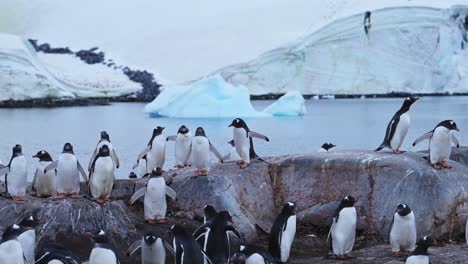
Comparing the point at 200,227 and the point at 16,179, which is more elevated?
the point at 16,179

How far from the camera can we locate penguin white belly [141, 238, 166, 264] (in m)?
7.04

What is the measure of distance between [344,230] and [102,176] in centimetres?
238

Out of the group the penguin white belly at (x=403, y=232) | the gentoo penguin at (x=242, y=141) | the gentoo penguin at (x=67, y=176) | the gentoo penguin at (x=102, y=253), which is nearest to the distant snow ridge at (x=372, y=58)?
the gentoo penguin at (x=242, y=141)

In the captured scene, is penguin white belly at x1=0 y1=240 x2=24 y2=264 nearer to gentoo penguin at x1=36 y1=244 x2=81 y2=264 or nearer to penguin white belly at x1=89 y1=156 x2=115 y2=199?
gentoo penguin at x1=36 y1=244 x2=81 y2=264

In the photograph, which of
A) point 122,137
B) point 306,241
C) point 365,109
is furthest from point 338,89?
point 306,241

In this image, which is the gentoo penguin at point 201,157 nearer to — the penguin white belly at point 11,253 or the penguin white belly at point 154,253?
the penguin white belly at point 154,253

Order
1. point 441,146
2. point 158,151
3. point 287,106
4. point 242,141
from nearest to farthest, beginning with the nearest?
1. point 441,146
2. point 242,141
3. point 158,151
4. point 287,106

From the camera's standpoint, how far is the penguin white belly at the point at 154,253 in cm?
704

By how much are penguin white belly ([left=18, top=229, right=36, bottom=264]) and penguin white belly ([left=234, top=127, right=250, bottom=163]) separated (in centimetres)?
300

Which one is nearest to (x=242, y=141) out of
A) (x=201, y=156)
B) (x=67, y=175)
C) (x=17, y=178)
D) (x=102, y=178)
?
(x=201, y=156)

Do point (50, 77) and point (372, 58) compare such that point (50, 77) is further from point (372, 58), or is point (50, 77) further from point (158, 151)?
point (158, 151)

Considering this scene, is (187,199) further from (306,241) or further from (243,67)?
(243,67)

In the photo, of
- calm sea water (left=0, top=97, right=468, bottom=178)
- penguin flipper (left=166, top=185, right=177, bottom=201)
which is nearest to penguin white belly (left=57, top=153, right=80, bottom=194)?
penguin flipper (left=166, top=185, right=177, bottom=201)

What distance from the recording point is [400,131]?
9477mm
